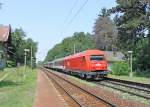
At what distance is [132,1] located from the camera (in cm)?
5703

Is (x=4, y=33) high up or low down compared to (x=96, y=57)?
up

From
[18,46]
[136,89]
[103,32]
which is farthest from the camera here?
[103,32]

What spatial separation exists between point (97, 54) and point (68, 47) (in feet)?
490

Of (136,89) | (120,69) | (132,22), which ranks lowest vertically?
(136,89)

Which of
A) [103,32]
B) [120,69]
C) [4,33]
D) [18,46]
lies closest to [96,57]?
[120,69]

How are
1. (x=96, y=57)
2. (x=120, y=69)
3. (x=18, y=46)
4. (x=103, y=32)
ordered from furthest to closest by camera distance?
(x=103, y=32) → (x=18, y=46) → (x=120, y=69) → (x=96, y=57)

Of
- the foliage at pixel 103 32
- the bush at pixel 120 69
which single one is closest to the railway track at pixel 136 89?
the bush at pixel 120 69

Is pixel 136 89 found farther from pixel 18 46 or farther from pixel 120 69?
pixel 18 46

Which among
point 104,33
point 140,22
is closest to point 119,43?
point 140,22

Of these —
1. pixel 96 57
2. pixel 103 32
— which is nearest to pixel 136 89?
pixel 96 57

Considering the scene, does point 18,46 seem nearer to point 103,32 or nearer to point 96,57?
point 103,32

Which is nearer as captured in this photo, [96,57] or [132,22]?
[96,57]

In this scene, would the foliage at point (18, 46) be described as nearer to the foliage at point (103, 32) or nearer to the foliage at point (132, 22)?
the foliage at point (103, 32)

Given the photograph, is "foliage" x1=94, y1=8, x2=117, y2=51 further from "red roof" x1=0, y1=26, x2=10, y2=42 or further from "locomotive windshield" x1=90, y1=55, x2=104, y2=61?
"locomotive windshield" x1=90, y1=55, x2=104, y2=61
